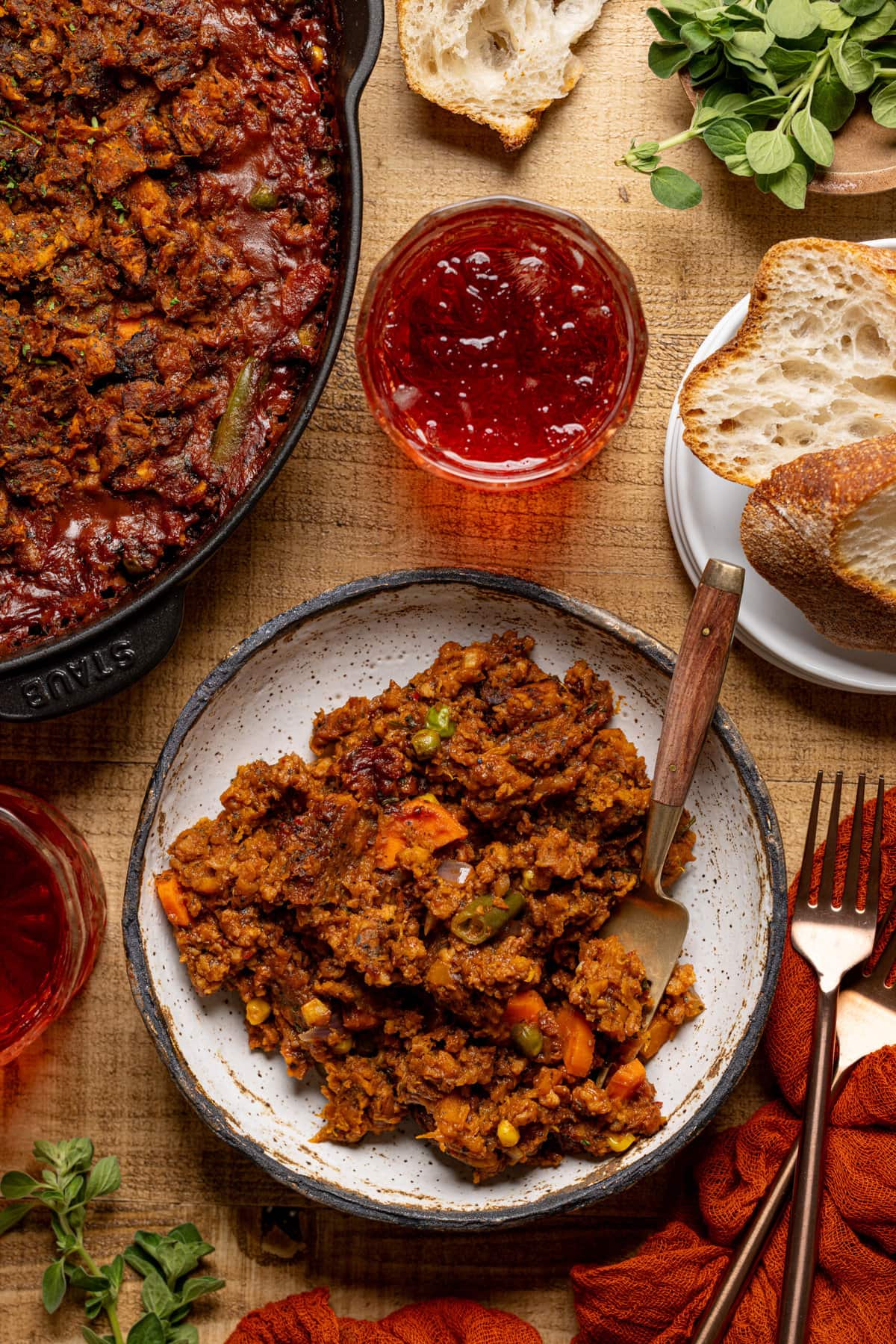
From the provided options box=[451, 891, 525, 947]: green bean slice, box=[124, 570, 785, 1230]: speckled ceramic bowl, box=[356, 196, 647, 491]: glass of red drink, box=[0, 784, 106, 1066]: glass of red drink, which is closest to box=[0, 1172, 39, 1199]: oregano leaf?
box=[0, 784, 106, 1066]: glass of red drink

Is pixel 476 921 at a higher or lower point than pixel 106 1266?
higher

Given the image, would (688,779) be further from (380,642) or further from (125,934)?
(125,934)

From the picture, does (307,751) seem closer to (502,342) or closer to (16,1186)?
(502,342)

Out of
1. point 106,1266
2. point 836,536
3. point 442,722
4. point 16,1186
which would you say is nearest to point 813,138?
point 836,536

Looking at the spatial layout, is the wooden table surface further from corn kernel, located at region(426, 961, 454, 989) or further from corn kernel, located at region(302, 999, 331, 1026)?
corn kernel, located at region(426, 961, 454, 989)

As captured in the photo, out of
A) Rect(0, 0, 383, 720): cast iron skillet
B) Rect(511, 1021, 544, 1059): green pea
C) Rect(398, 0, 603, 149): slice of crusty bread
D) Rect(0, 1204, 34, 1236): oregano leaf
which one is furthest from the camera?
Rect(0, 1204, 34, 1236): oregano leaf

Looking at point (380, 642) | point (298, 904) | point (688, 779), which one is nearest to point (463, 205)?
point (380, 642)
